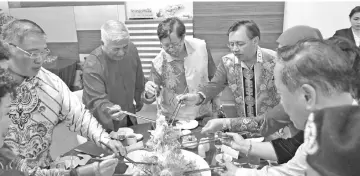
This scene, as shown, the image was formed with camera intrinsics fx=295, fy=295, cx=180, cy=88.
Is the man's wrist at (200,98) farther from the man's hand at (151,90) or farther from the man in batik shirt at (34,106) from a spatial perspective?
the man in batik shirt at (34,106)

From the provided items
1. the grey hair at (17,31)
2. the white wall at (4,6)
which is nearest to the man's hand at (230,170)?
the grey hair at (17,31)

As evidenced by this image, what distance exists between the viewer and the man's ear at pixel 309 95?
1048 millimetres

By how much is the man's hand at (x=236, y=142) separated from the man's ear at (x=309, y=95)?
749 mm

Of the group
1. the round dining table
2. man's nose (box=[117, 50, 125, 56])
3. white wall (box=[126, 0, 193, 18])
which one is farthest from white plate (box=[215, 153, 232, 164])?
white wall (box=[126, 0, 193, 18])

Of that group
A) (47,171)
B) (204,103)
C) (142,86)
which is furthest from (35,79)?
(204,103)

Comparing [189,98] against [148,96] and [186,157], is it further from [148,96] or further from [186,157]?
[186,157]

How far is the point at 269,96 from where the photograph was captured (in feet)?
8.34

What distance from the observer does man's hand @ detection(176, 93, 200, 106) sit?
8.15ft

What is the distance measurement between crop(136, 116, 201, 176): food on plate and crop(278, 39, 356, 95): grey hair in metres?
0.76

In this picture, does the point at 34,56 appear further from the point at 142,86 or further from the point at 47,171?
the point at 142,86

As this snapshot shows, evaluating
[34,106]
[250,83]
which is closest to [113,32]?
[34,106]

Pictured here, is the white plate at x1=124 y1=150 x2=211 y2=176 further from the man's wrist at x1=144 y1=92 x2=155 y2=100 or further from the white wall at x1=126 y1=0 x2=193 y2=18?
the white wall at x1=126 y1=0 x2=193 y2=18

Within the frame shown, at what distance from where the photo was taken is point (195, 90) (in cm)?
288

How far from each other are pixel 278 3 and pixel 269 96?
2.75 m
